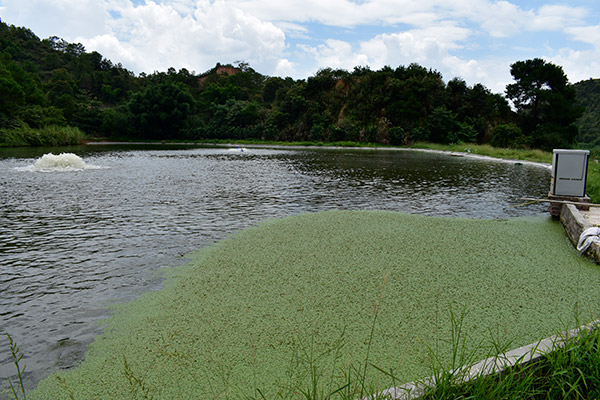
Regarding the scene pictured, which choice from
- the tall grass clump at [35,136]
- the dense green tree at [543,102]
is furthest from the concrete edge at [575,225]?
the tall grass clump at [35,136]

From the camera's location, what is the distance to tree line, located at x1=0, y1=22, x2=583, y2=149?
124 ft

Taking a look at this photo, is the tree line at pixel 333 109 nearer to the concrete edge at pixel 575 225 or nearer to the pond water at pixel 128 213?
the pond water at pixel 128 213

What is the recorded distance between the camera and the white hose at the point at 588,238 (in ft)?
17.2

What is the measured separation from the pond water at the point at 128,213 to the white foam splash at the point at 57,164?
11 cm

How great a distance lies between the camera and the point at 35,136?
35938 mm

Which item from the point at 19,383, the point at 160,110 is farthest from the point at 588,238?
the point at 160,110

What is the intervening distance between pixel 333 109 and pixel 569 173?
4267 centimetres

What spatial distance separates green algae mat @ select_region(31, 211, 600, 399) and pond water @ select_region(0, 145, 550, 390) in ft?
1.67

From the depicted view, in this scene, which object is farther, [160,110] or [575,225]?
[160,110]

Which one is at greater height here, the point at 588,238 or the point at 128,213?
the point at 588,238

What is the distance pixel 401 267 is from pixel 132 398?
3.50 meters

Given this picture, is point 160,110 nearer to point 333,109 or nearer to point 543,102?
point 333,109

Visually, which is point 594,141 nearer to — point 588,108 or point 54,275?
point 588,108

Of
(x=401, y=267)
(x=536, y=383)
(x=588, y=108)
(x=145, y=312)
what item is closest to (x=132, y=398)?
(x=145, y=312)
